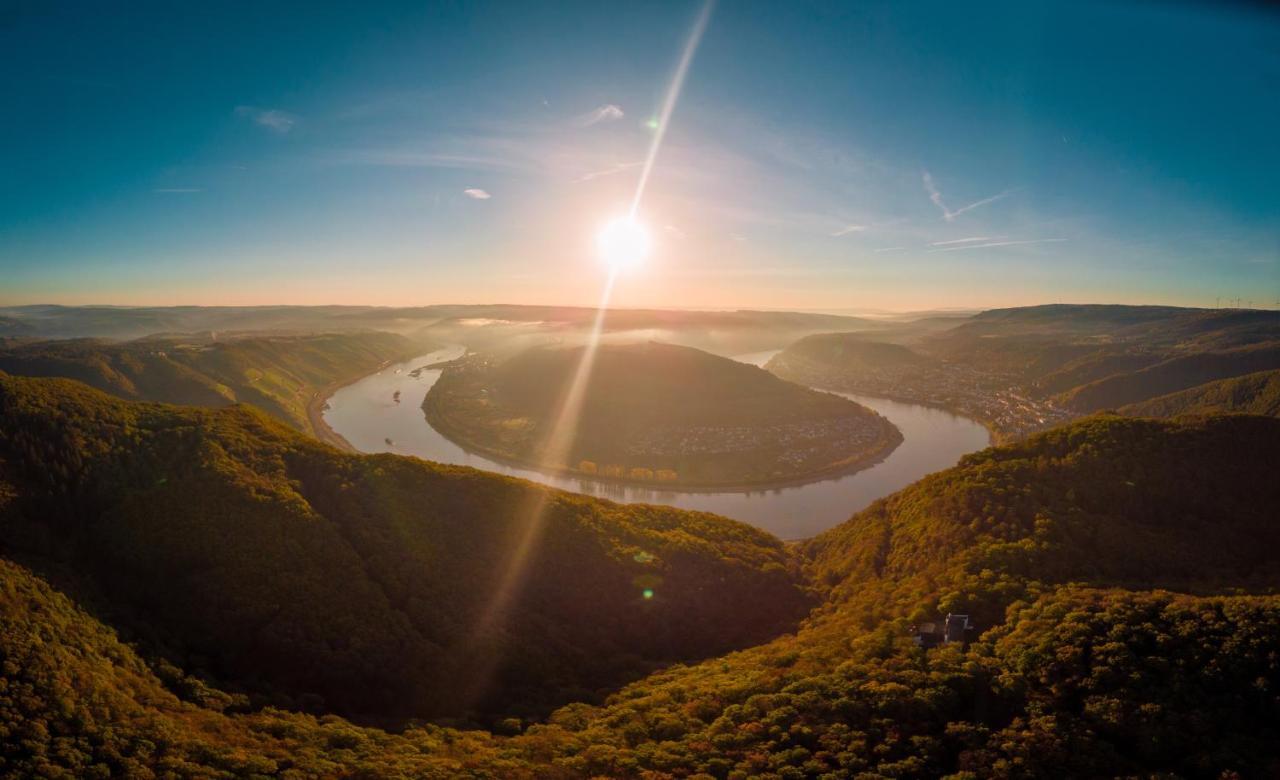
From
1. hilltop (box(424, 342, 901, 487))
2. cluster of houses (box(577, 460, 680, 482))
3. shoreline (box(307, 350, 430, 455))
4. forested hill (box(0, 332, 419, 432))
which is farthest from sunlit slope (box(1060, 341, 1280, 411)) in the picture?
forested hill (box(0, 332, 419, 432))

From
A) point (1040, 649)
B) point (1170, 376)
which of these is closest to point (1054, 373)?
point (1170, 376)

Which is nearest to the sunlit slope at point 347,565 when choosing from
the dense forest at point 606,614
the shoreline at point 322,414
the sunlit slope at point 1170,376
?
the dense forest at point 606,614

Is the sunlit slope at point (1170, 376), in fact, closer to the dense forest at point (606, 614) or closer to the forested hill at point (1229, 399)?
the forested hill at point (1229, 399)

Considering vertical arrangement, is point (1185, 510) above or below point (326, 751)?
above

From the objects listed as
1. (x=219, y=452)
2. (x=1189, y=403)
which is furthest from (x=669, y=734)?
(x=1189, y=403)

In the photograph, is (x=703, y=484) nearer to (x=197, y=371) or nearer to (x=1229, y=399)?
(x=1229, y=399)

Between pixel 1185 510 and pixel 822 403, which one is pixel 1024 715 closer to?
pixel 1185 510

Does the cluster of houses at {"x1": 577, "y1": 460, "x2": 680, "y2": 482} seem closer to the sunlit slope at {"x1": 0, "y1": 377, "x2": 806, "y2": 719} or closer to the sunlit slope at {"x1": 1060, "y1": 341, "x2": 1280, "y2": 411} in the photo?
the sunlit slope at {"x1": 0, "y1": 377, "x2": 806, "y2": 719}
